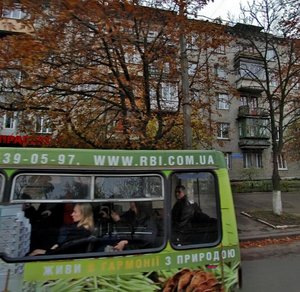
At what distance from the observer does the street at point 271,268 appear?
5.66 metres

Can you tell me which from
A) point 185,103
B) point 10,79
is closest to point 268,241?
point 185,103

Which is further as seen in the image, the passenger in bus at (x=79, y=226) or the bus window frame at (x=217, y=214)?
the bus window frame at (x=217, y=214)

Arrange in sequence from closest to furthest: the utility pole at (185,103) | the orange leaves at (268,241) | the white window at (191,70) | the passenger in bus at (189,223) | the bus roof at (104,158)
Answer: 1. the bus roof at (104,158)
2. the passenger in bus at (189,223)
3. the utility pole at (185,103)
4. the orange leaves at (268,241)
5. the white window at (191,70)

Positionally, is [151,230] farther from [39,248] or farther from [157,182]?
[39,248]

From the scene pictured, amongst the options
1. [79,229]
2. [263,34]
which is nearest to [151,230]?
[79,229]

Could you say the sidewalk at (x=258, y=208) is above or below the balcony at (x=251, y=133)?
below

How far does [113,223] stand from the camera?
328cm

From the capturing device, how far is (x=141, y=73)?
416 inches

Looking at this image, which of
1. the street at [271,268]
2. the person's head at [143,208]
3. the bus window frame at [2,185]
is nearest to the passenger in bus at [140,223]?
the person's head at [143,208]

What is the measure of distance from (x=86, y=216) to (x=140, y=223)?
0.61 meters

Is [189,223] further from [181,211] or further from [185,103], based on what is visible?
[185,103]

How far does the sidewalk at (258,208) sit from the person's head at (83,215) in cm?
820

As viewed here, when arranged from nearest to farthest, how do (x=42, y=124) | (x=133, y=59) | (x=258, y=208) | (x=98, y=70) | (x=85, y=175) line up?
1. (x=85, y=175)
2. (x=98, y=70)
3. (x=133, y=59)
4. (x=42, y=124)
5. (x=258, y=208)

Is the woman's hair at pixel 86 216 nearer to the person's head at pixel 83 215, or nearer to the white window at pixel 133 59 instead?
the person's head at pixel 83 215
